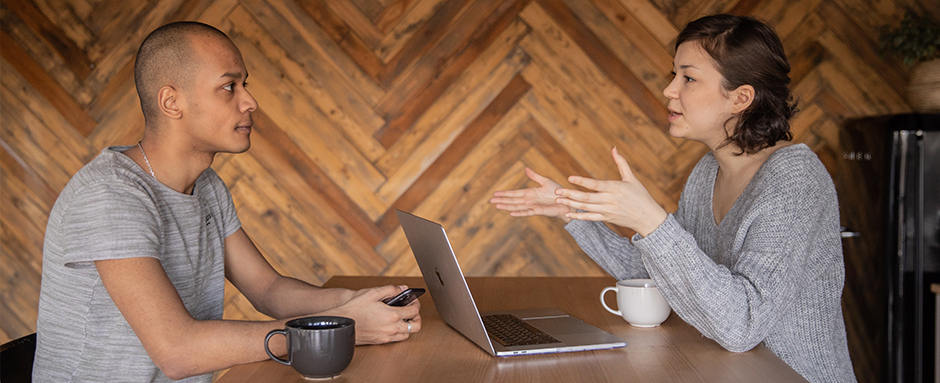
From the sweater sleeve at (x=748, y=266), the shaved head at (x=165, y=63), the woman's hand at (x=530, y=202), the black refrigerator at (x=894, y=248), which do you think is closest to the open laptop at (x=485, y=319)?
the sweater sleeve at (x=748, y=266)

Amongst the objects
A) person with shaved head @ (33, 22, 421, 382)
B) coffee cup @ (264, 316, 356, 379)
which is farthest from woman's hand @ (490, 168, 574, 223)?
coffee cup @ (264, 316, 356, 379)

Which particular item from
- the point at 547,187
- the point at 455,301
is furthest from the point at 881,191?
the point at 455,301

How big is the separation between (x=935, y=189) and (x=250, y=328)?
2337mm

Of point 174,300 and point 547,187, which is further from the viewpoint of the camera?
point 547,187

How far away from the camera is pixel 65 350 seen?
4.10ft

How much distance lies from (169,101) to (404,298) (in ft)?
2.15

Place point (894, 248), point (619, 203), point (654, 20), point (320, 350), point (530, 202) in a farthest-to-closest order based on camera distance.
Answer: point (654, 20)
point (894, 248)
point (530, 202)
point (619, 203)
point (320, 350)

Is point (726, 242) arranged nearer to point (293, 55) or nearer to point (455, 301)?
point (455, 301)

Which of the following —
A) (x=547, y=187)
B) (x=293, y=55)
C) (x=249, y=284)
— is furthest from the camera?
(x=293, y=55)

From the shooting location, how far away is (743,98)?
1.48 metres

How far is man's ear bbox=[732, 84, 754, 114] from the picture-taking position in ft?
4.80

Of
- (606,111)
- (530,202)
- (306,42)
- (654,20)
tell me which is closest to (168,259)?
(530,202)

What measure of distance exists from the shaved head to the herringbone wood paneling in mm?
1312

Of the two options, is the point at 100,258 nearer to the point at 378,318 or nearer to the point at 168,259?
the point at 168,259
